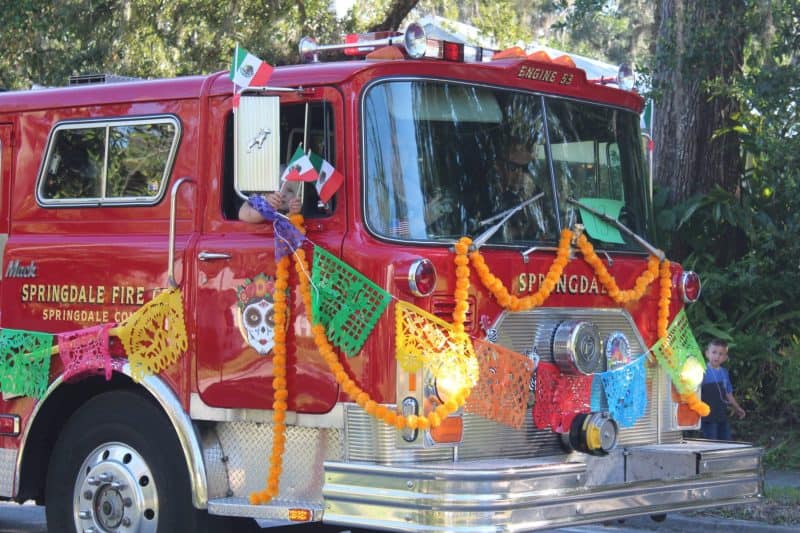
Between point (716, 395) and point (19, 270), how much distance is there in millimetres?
5927

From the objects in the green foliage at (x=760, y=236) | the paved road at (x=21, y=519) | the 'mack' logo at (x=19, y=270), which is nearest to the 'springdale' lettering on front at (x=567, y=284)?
the 'mack' logo at (x=19, y=270)

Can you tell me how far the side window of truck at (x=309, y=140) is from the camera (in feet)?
22.8

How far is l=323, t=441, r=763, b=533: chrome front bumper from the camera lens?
20.4 ft

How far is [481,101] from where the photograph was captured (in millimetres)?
7289

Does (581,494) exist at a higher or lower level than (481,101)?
lower

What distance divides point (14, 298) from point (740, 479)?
4.36 m

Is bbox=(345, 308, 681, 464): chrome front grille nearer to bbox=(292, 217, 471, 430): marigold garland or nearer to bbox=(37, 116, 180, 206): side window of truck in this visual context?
bbox=(292, 217, 471, 430): marigold garland

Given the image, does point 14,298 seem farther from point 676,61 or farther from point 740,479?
point 676,61

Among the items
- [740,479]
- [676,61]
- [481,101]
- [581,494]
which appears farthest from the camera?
[676,61]

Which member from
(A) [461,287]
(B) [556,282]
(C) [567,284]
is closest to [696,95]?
(C) [567,284]

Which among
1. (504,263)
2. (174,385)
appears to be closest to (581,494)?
(504,263)

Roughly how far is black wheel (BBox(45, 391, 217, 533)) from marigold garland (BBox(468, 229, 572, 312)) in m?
1.79

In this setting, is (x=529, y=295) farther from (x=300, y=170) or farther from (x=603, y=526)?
(x=603, y=526)

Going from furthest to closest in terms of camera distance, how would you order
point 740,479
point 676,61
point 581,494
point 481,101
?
point 676,61, point 740,479, point 481,101, point 581,494
